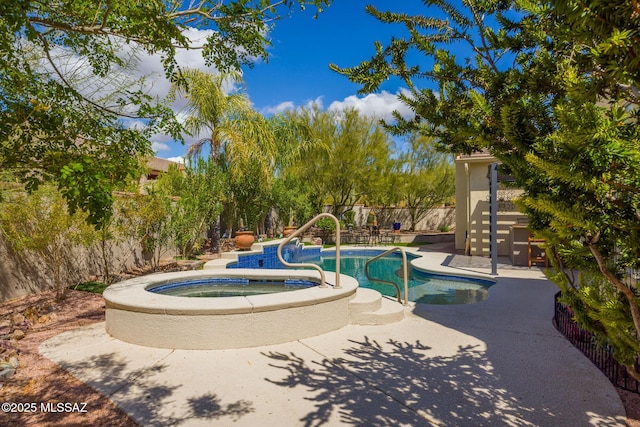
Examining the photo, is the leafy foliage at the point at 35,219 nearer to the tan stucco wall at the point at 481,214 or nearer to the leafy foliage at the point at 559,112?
the leafy foliage at the point at 559,112

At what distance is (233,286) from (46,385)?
13.9 feet

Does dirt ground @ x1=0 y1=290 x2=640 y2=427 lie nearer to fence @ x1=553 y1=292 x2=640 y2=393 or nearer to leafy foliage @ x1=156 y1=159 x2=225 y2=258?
fence @ x1=553 y1=292 x2=640 y2=393

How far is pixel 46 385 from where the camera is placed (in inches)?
144

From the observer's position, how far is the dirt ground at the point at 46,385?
10.1 feet

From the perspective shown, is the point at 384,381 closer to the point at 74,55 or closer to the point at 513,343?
the point at 513,343

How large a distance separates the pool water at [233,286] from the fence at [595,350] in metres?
4.35

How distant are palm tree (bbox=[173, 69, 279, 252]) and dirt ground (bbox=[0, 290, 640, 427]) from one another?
25.9ft

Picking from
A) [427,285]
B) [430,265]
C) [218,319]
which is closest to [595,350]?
[218,319]

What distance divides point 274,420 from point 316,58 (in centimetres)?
1524

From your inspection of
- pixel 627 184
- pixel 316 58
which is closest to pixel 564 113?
pixel 627 184

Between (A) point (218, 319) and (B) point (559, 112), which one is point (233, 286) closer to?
(A) point (218, 319)

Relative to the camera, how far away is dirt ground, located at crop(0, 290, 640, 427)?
307 centimetres

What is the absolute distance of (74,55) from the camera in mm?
5430

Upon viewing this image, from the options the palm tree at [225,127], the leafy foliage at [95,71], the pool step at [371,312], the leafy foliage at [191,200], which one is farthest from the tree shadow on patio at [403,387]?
the palm tree at [225,127]
